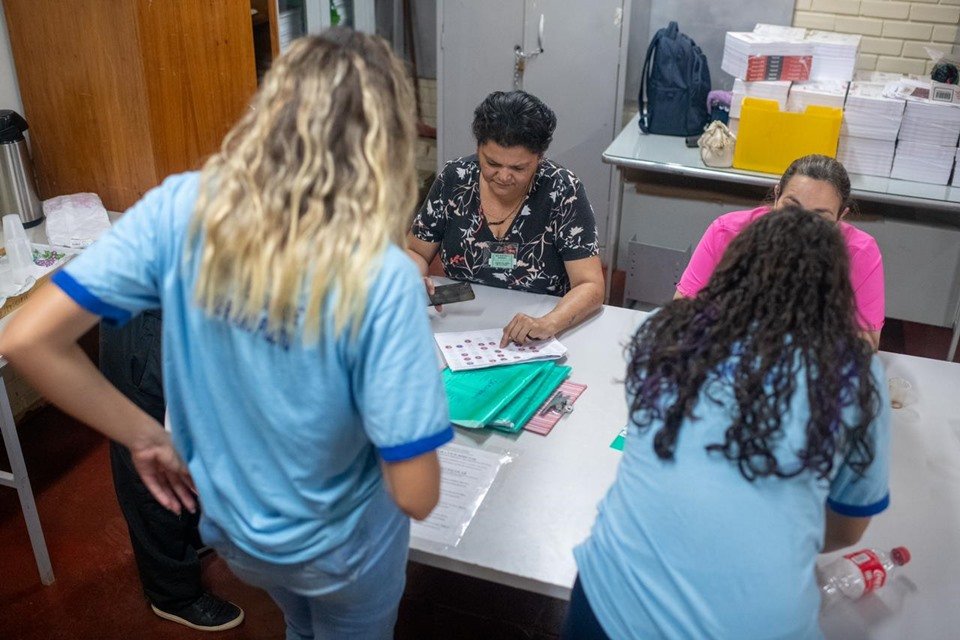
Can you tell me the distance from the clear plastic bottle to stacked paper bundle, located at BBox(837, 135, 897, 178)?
7.33 ft

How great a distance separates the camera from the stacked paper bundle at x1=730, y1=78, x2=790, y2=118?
3.25 metres

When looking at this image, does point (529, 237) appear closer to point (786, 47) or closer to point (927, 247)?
point (786, 47)

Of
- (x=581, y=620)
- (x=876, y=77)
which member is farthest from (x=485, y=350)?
(x=876, y=77)

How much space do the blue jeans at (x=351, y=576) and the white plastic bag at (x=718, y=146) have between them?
2.48 m

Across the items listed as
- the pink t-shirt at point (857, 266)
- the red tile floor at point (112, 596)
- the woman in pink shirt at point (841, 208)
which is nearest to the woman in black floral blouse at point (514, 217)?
the pink t-shirt at point (857, 266)

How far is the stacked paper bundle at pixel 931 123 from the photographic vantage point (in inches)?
121

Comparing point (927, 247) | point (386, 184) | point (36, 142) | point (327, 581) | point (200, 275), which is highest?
point (386, 184)

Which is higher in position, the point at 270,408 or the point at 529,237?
the point at 270,408

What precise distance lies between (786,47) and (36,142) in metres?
2.73

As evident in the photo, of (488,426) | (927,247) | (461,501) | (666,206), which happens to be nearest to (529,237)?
(488,426)

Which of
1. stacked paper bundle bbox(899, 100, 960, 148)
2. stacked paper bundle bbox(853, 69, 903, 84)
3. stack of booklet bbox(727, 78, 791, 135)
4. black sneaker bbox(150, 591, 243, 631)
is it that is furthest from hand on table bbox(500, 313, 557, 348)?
stacked paper bundle bbox(853, 69, 903, 84)

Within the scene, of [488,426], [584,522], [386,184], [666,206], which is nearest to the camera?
[386,184]

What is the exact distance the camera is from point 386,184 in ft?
3.20

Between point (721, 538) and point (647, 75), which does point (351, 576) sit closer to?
point (721, 538)
